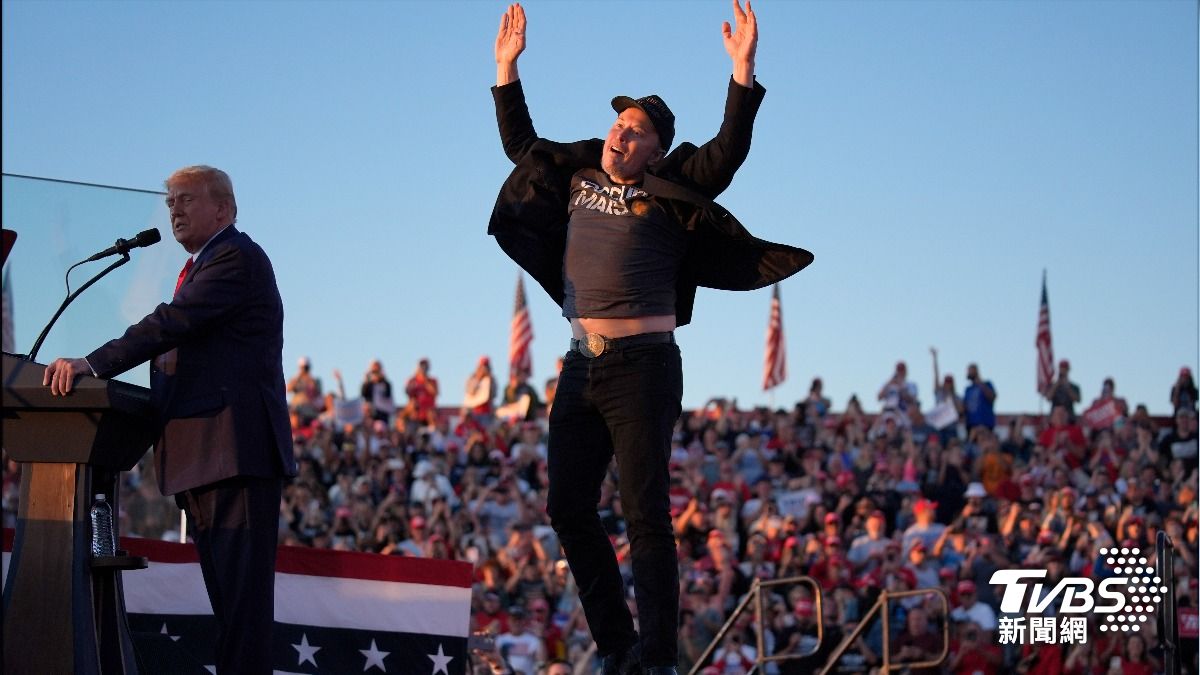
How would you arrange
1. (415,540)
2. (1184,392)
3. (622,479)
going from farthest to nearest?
1. (1184,392)
2. (415,540)
3. (622,479)

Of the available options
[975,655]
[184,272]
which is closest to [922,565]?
[975,655]

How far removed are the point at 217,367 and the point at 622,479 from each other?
1.30m

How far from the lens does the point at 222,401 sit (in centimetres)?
505

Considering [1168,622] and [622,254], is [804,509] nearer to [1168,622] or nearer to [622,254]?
[1168,622]

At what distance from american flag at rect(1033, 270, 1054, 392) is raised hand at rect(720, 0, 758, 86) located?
2120cm

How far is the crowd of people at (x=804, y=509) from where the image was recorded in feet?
41.1

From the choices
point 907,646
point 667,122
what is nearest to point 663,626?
point 667,122

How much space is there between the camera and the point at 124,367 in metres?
4.95

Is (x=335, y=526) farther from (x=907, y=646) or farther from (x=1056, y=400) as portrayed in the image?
(x=1056, y=400)

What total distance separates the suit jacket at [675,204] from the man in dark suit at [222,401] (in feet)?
2.80

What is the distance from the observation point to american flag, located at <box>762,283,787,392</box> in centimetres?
2844

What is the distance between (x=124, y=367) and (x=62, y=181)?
4.18 ft

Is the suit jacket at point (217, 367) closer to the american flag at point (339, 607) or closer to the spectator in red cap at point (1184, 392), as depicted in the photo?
the american flag at point (339, 607)

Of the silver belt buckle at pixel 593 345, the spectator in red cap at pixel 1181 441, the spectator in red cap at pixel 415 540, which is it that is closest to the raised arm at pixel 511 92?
the silver belt buckle at pixel 593 345
